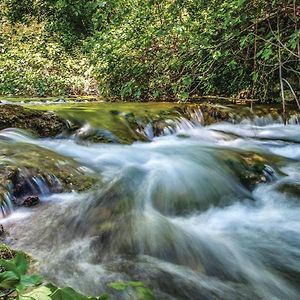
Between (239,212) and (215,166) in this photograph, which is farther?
(215,166)

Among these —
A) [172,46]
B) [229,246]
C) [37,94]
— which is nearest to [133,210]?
[229,246]

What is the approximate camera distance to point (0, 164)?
139 inches

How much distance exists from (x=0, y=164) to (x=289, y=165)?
3.50 m

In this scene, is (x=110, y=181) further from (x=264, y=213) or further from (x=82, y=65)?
(x=82, y=65)

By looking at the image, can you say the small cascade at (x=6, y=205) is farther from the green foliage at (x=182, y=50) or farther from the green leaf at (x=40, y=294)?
the green foliage at (x=182, y=50)

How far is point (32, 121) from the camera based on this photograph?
18.2 feet

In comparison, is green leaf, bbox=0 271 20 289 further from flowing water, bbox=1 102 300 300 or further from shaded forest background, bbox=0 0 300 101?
shaded forest background, bbox=0 0 300 101

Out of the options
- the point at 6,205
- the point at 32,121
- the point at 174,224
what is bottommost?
the point at 174,224

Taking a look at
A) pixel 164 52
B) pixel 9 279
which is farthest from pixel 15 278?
pixel 164 52

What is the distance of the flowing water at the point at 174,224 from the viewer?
2574 millimetres

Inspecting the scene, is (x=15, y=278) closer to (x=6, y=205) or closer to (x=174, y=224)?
(x=6, y=205)

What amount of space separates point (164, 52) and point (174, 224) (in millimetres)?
5818

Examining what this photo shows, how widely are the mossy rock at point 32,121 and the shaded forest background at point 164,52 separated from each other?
176 centimetres

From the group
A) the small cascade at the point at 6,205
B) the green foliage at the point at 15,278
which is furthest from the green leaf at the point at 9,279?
the small cascade at the point at 6,205
